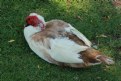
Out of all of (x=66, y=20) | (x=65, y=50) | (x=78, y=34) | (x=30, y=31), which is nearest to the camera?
(x=65, y=50)

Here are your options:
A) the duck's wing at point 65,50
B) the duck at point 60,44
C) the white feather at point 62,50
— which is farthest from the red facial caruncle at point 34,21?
the duck's wing at point 65,50

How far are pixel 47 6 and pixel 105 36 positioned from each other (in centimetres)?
107

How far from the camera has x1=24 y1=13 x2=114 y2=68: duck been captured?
19.4ft

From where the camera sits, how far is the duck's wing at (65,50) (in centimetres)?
588

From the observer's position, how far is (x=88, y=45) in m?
6.11

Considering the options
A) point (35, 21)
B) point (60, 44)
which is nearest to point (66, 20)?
point (35, 21)

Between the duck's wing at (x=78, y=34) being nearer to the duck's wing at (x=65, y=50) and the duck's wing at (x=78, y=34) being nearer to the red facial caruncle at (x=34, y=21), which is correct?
the duck's wing at (x=65, y=50)

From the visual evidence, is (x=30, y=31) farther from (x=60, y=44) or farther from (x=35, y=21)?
(x=60, y=44)

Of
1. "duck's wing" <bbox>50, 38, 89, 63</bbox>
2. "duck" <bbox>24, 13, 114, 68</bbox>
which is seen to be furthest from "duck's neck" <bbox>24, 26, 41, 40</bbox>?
"duck's wing" <bbox>50, 38, 89, 63</bbox>

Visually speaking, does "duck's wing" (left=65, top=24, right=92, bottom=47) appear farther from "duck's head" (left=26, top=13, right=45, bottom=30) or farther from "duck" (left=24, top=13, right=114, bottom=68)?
"duck's head" (left=26, top=13, right=45, bottom=30)

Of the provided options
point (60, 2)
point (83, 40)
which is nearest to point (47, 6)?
point (60, 2)

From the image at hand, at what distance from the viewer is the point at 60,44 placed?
5973 millimetres

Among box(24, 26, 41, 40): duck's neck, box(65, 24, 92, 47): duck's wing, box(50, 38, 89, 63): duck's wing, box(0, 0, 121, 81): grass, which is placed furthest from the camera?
box(24, 26, 41, 40): duck's neck

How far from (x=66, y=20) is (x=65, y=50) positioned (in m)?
1.13
